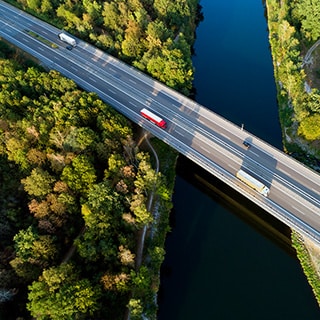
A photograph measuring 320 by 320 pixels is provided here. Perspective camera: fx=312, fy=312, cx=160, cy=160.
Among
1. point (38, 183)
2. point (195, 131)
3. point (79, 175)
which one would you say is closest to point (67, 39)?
point (195, 131)

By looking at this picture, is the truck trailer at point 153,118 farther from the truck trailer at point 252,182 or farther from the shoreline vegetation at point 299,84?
the shoreline vegetation at point 299,84

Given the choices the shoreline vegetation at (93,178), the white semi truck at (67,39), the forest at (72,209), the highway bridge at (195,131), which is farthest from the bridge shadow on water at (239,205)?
the white semi truck at (67,39)

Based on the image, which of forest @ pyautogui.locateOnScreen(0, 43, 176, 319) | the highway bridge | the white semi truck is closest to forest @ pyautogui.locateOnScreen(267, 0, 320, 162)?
the highway bridge

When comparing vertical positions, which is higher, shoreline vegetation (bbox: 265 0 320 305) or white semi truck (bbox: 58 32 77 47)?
shoreline vegetation (bbox: 265 0 320 305)

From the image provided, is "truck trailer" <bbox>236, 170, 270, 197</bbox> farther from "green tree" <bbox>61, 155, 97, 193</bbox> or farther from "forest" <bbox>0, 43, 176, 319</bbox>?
"green tree" <bbox>61, 155, 97, 193</bbox>

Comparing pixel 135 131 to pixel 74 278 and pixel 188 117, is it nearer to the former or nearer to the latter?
pixel 188 117

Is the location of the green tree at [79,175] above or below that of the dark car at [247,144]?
below

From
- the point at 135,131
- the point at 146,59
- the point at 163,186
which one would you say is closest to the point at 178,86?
the point at 146,59
